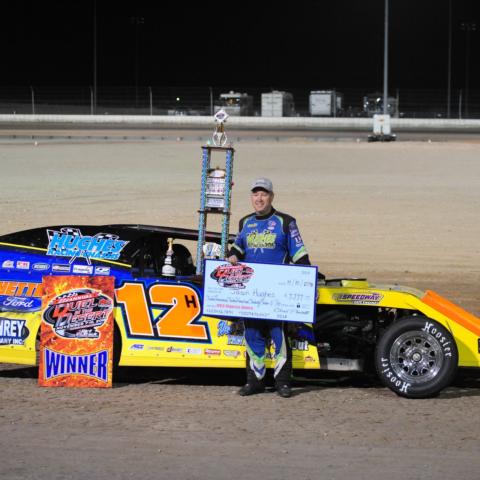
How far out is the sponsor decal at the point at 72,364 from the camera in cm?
803

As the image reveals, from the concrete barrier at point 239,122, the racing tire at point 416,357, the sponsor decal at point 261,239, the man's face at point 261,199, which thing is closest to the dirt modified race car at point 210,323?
the racing tire at point 416,357

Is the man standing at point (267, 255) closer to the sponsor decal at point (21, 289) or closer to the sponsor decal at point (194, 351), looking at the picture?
the sponsor decal at point (194, 351)

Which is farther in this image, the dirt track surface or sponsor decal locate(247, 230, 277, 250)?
sponsor decal locate(247, 230, 277, 250)

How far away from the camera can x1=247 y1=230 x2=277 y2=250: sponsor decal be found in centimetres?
771

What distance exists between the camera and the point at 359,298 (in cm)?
786

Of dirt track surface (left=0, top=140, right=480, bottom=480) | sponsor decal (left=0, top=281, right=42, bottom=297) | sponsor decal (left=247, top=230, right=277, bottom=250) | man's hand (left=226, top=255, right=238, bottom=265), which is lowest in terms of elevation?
dirt track surface (left=0, top=140, right=480, bottom=480)

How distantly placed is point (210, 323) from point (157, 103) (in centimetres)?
5673

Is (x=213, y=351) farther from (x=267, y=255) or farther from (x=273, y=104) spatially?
(x=273, y=104)

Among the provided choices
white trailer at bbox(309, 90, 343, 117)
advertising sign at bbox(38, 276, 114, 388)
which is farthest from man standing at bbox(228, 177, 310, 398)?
white trailer at bbox(309, 90, 343, 117)

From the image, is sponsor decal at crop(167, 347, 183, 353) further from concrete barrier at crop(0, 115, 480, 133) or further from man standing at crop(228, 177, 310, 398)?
concrete barrier at crop(0, 115, 480, 133)

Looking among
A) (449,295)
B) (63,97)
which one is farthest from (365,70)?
(449,295)

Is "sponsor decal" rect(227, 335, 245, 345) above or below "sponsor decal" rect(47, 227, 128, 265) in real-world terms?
below

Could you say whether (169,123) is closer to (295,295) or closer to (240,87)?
(240,87)

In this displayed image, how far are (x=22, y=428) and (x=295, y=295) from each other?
7.08ft
